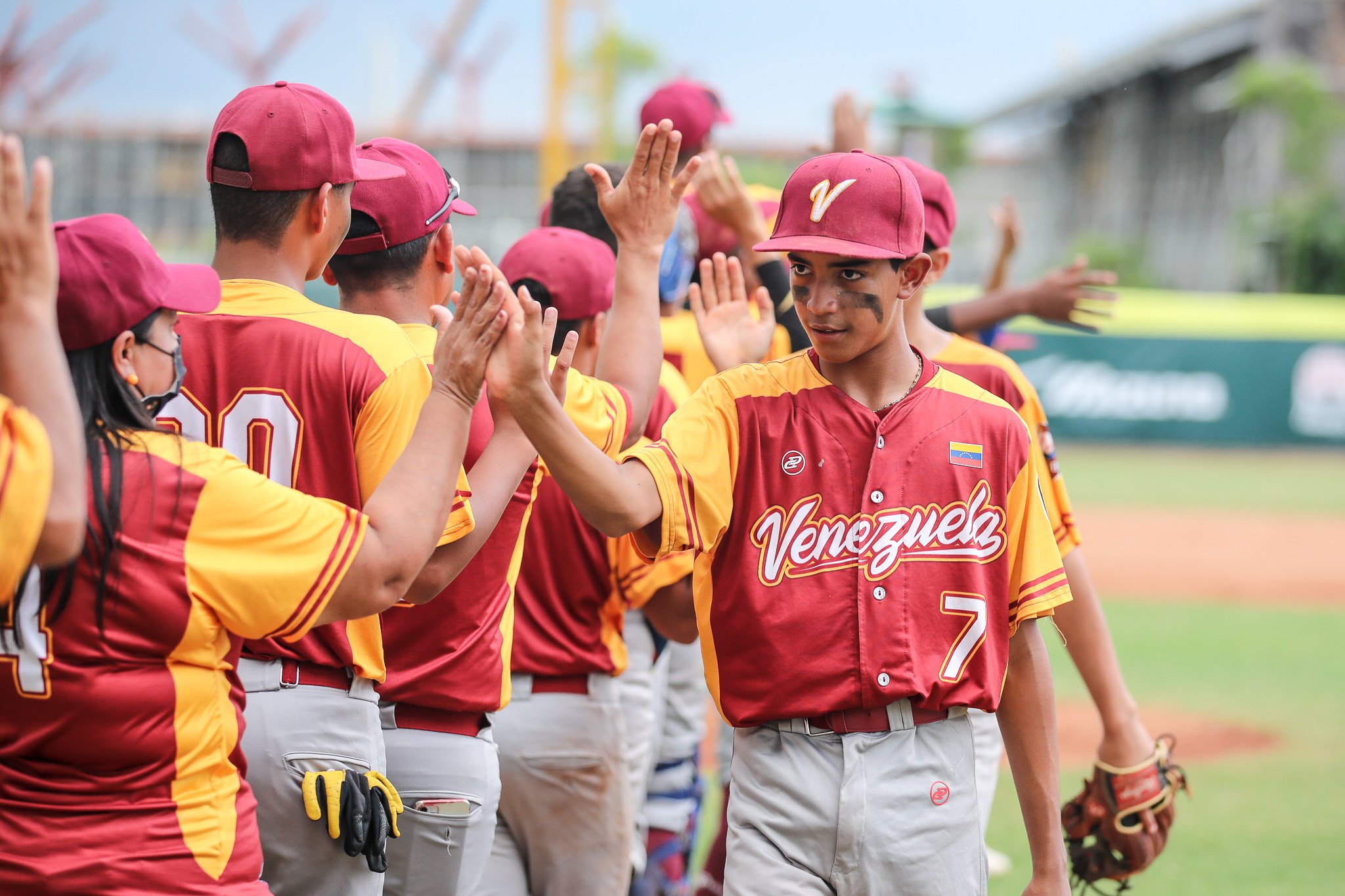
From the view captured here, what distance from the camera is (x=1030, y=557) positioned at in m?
3.00

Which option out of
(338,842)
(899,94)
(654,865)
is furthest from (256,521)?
(899,94)

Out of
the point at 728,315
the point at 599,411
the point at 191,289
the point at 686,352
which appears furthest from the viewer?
the point at 686,352

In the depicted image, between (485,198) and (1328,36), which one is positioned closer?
(1328,36)

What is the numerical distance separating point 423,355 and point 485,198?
37.4m

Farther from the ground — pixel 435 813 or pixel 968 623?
pixel 968 623

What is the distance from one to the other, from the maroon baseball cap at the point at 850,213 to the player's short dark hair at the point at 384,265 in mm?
842

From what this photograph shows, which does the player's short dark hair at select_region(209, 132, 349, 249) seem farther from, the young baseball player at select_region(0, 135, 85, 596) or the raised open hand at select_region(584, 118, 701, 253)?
the young baseball player at select_region(0, 135, 85, 596)

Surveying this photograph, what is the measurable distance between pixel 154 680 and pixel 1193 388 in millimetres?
23157

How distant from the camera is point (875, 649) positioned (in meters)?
2.83

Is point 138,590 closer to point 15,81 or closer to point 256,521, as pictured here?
point 256,521

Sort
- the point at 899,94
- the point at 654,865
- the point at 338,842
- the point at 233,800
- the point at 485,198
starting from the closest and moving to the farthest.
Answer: the point at 233,800 → the point at 338,842 → the point at 654,865 → the point at 899,94 → the point at 485,198

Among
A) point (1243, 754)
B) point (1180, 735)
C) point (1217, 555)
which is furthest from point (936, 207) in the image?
point (1217, 555)

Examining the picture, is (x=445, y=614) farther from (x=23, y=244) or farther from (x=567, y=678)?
(x=23, y=244)

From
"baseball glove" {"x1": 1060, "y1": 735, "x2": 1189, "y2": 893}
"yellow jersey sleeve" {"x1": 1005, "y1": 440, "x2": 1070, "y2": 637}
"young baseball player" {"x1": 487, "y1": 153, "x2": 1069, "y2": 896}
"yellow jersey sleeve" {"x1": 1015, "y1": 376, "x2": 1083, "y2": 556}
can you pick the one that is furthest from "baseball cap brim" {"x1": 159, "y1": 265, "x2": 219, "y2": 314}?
"baseball glove" {"x1": 1060, "y1": 735, "x2": 1189, "y2": 893}
